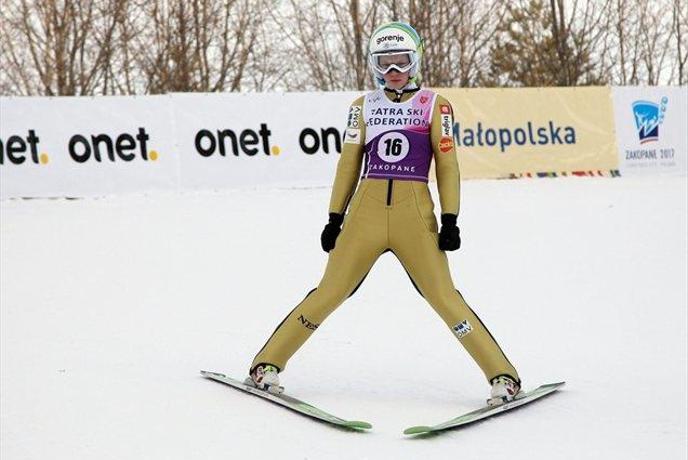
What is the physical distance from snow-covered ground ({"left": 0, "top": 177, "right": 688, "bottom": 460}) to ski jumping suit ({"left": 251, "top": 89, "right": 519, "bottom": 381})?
497mm

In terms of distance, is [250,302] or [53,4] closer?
[250,302]

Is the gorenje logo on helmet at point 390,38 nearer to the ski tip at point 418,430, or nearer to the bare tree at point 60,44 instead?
the ski tip at point 418,430

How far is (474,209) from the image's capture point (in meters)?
13.3

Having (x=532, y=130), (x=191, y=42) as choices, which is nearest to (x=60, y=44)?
(x=191, y=42)

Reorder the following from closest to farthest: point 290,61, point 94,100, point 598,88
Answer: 1. point 94,100
2. point 598,88
3. point 290,61

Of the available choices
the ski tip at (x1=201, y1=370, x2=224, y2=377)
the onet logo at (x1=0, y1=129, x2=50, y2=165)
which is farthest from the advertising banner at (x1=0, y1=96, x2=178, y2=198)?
the ski tip at (x1=201, y1=370, x2=224, y2=377)

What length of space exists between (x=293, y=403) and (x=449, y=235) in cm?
113

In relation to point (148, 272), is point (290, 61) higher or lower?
higher

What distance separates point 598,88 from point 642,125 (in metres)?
1.07

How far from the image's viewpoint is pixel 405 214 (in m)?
5.35

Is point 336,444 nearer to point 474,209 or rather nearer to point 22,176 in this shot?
point 474,209

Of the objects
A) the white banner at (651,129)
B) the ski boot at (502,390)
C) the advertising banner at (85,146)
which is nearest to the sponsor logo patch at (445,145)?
the ski boot at (502,390)

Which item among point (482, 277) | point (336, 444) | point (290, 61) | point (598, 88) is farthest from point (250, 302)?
point (290, 61)

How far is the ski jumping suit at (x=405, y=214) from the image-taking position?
5.36m
